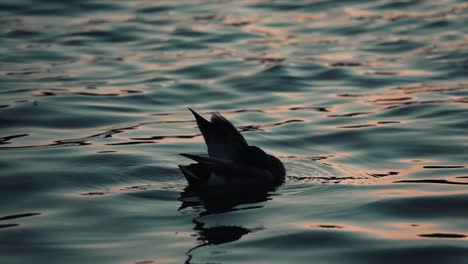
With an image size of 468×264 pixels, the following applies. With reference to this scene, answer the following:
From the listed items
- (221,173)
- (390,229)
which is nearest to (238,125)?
(221,173)

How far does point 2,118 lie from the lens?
10328 millimetres

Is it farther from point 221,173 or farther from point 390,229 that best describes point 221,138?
point 390,229

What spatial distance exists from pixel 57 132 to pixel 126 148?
109 cm

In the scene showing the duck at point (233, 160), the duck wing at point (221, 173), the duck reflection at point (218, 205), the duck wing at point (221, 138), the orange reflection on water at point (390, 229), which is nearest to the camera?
the duck reflection at point (218, 205)

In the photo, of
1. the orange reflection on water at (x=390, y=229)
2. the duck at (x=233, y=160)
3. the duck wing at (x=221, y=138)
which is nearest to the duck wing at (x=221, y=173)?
the duck at (x=233, y=160)

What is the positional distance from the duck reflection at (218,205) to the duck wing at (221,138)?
33 centimetres

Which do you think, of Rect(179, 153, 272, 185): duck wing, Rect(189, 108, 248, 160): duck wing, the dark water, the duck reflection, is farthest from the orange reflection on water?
Rect(189, 108, 248, 160): duck wing

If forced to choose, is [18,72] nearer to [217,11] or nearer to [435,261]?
[217,11]

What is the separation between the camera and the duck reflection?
652cm

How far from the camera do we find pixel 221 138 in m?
7.97

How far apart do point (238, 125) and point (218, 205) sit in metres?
3.13

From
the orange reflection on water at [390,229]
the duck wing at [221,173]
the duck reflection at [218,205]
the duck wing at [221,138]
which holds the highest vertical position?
the duck wing at [221,138]

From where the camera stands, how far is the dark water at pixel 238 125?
6527 millimetres

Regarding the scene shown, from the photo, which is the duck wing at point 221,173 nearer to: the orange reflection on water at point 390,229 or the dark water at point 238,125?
the dark water at point 238,125
